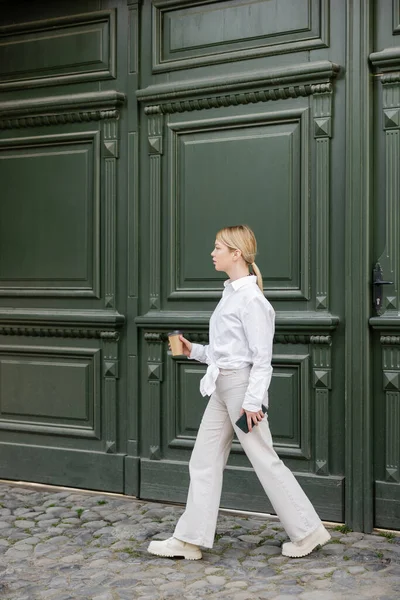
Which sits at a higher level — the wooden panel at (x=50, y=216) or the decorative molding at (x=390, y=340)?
the wooden panel at (x=50, y=216)

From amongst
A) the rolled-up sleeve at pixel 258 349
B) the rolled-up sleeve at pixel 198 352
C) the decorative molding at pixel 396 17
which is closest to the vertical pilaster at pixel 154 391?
the rolled-up sleeve at pixel 198 352

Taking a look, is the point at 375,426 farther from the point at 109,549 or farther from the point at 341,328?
the point at 109,549

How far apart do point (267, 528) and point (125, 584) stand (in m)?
1.31

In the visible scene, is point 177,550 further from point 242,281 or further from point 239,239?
point 239,239

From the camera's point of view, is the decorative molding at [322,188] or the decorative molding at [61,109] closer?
the decorative molding at [322,188]

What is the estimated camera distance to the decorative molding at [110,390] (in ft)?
20.0

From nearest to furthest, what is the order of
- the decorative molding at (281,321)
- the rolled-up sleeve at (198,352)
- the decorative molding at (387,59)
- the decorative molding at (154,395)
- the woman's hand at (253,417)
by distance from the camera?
1. the woman's hand at (253,417)
2. the rolled-up sleeve at (198,352)
3. the decorative molding at (387,59)
4. the decorative molding at (281,321)
5. the decorative molding at (154,395)

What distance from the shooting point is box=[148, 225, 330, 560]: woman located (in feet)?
15.0

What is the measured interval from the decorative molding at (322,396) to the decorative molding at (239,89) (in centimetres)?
164

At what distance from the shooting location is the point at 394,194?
204 inches

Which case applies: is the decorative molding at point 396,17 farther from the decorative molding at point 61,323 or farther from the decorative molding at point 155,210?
the decorative molding at point 61,323

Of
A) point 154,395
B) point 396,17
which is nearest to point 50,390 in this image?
point 154,395

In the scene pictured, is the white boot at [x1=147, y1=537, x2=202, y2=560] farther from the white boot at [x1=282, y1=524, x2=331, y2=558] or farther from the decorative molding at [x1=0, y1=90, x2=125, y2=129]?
the decorative molding at [x1=0, y1=90, x2=125, y2=129]

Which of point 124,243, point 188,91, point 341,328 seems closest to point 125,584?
point 341,328
